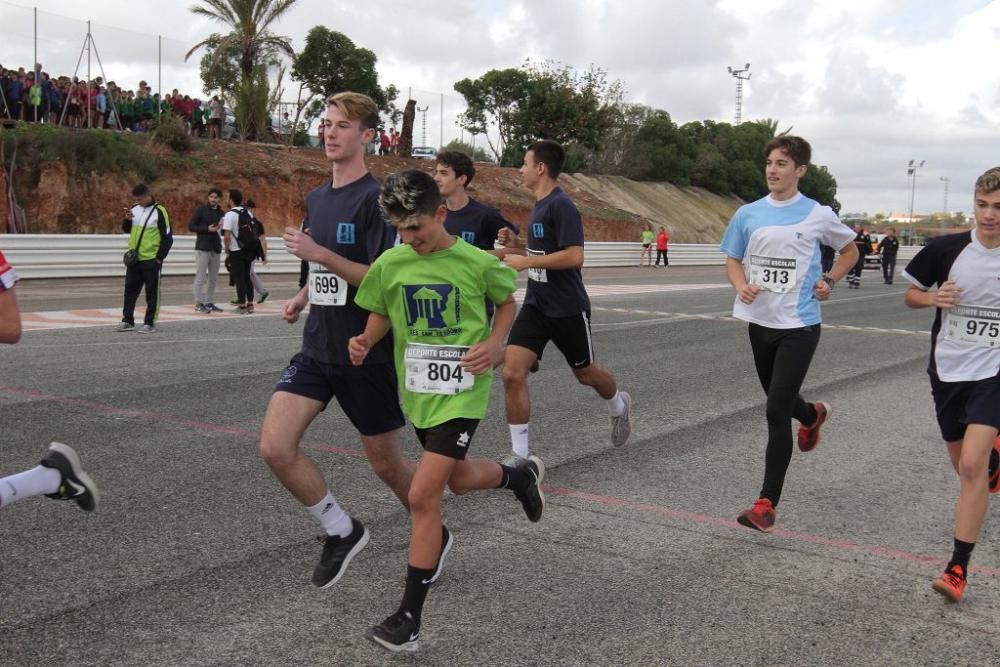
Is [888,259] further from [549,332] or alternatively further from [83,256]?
[549,332]

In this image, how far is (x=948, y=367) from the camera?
4641 millimetres

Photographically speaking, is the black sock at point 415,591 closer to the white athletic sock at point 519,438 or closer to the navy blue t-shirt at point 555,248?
the white athletic sock at point 519,438

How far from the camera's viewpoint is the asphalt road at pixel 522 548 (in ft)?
12.1

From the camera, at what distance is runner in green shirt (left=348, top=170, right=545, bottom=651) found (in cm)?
379

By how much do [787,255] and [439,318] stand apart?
2.37 m

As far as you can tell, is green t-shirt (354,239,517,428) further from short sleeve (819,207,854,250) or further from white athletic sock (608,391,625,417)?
white athletic sock (608,391,625,417)

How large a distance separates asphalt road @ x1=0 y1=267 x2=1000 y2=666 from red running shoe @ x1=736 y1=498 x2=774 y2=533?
0.28 ft

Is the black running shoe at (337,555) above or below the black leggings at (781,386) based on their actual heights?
below

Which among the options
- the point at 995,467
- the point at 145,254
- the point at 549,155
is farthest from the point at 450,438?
the point at 145,254

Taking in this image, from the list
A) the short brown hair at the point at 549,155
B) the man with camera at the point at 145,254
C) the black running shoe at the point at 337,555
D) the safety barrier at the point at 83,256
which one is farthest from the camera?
the safety barrier at the point at 83,256

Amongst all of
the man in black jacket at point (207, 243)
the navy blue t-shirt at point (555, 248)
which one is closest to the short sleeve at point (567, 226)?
the navy blue t-shirt at point (555, 248)

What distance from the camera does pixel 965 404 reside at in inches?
180

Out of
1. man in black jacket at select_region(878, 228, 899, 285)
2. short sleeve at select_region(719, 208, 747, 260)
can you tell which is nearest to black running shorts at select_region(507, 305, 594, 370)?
short sleeve at select_region(719, 208, 747, 260)

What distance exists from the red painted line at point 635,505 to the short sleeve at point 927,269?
1.26 metres
